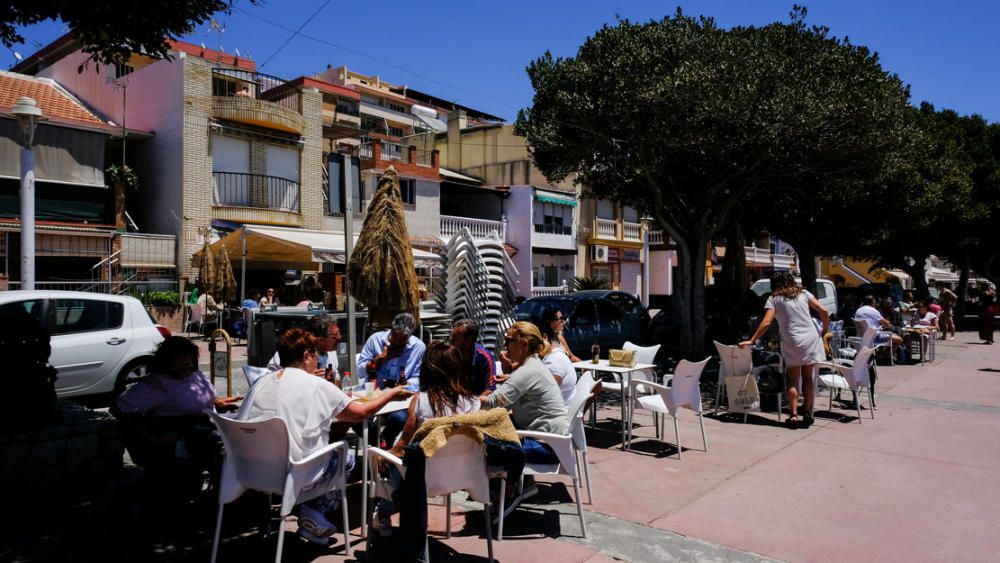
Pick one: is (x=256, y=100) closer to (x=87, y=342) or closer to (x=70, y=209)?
(x=70, y=209)

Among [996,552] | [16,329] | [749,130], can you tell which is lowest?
[996,552]

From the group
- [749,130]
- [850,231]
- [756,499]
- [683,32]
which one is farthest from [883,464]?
[850,231]

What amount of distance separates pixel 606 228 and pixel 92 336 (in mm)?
29811

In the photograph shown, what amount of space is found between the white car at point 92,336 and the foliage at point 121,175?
1330 cm

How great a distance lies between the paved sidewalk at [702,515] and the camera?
13.7 ft

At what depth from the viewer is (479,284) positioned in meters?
9.59

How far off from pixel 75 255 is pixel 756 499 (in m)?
19.2

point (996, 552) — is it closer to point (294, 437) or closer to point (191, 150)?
point (294, 437)

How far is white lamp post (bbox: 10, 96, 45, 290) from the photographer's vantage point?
28.9ft

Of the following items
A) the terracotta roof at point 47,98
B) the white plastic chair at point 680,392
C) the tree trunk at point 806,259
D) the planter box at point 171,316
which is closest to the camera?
the white plastic chair at point 680,392

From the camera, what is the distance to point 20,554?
13.4 feet

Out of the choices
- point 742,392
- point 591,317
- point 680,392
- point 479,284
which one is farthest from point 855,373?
point 479,284

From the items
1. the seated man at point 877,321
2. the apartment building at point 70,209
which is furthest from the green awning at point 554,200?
the seated man at point 877,321

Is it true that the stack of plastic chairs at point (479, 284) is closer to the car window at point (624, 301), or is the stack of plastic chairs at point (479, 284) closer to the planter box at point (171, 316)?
the car window at point (624, 301)
